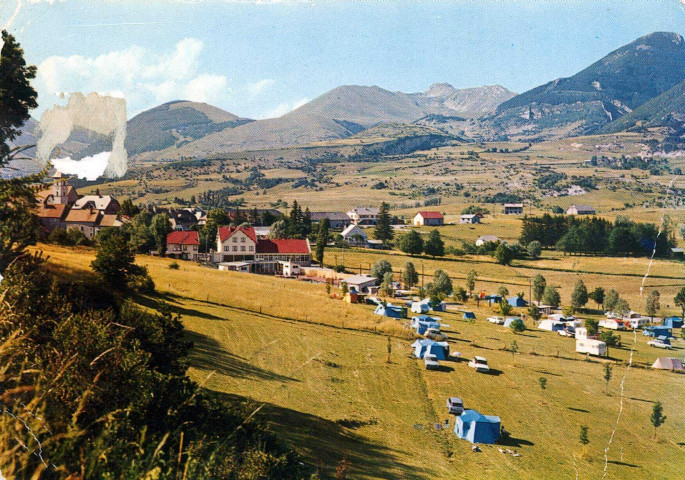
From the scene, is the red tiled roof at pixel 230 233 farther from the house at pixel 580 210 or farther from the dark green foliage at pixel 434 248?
the house at pixel 580 210

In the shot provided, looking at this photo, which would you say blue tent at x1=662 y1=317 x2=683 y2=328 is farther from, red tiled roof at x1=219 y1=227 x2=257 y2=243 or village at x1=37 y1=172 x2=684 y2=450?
red tiled roof at x1=219 y1=227 x2=257 y2=243

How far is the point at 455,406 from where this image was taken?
19.7 meters

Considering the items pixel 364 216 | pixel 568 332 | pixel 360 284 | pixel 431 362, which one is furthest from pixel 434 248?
pixel 431 362

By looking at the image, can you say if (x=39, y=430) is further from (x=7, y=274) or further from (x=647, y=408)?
(x=647, y=408)

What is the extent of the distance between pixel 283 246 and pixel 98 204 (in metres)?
21.0

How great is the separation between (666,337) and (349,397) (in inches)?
1355

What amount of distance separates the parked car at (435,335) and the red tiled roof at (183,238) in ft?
107

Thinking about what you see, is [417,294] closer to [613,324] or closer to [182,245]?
[613,324]

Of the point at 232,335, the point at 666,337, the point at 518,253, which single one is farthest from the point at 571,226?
the point at 232,335

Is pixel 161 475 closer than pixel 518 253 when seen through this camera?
Yes

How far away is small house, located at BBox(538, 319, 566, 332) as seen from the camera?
41844mm

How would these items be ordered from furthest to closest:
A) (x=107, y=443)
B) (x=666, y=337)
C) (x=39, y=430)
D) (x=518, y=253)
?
(x=518, y=253), (x=666, y=337), (x=107, y=443), (x=39, y=430)

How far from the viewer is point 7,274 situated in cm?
680

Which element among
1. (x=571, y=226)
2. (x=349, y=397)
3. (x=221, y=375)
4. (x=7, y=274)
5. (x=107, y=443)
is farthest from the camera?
(x=571, y=226)
